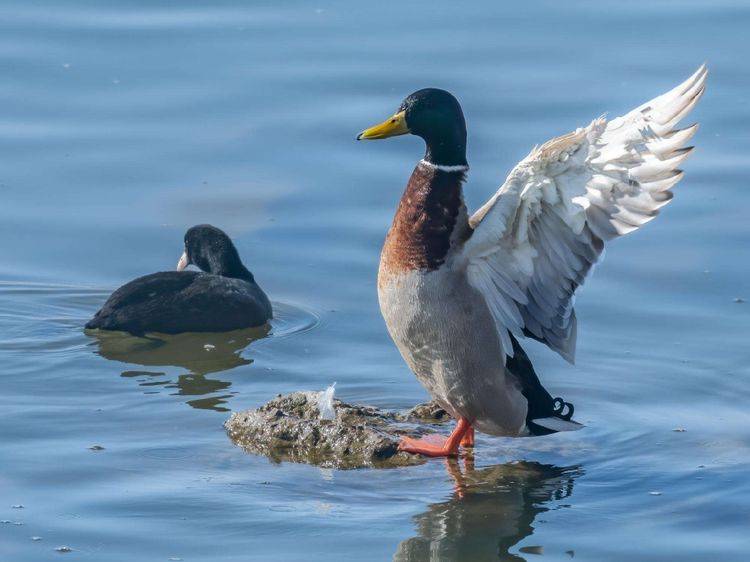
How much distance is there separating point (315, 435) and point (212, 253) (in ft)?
7.86

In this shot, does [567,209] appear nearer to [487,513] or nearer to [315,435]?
[487,513]

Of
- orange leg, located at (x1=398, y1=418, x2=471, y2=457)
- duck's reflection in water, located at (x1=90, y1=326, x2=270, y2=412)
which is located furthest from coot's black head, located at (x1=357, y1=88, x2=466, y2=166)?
duck's reflection in water, located at (x1=90, y1=326, x2=270, y2=412)

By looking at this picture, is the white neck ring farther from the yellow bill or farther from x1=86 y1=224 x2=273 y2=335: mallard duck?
x1=86 y1=224 x2=273 y2=335: mallard duck

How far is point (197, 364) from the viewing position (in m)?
8.72

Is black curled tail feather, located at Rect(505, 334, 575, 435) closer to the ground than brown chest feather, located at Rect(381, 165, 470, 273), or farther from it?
closer to the ground

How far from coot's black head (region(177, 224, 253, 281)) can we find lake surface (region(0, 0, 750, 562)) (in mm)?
262

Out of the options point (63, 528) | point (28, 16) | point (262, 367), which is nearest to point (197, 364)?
point (262, 367)

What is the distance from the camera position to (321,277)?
962 cm

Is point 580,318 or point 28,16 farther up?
point 28,16

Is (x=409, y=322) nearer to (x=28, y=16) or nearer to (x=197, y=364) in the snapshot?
(x=197, y=364)

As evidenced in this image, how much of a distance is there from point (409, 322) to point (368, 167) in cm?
352

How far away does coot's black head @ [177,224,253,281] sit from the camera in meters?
9.51

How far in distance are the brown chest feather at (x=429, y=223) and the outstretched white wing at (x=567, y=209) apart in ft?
0.33

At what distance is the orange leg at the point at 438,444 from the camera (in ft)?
24.4
